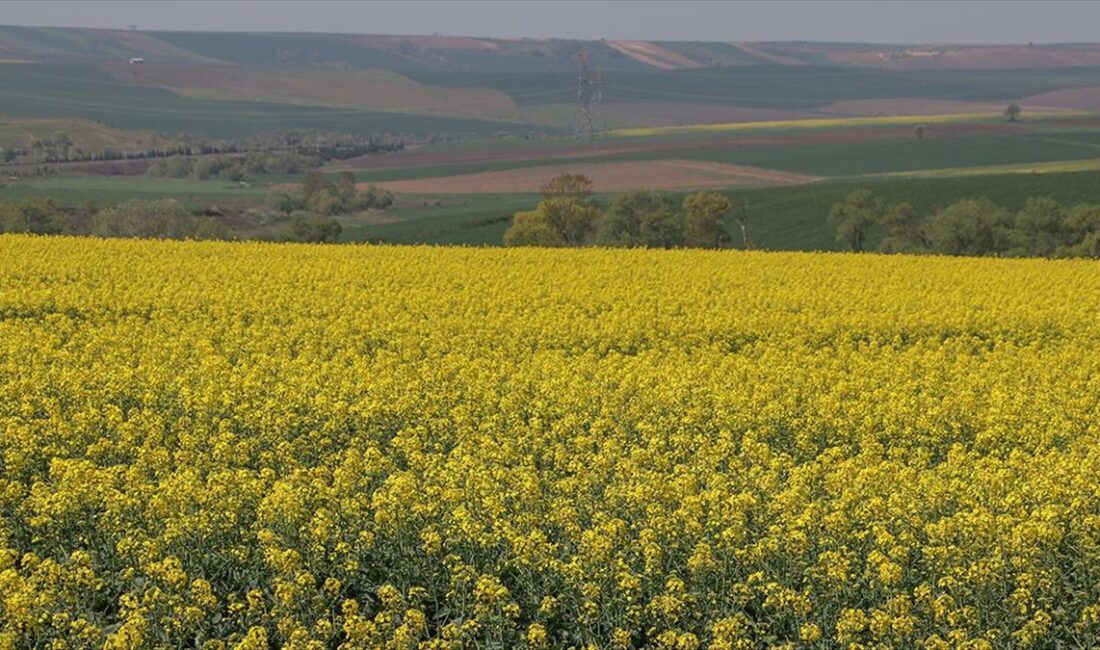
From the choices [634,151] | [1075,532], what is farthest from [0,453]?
[634,151]

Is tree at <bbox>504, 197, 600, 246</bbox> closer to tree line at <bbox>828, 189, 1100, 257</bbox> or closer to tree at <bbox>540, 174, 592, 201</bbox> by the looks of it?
tree line at <bbox>828, 189, 1100, 257</bbox>

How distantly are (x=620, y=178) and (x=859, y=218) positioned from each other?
245 feet

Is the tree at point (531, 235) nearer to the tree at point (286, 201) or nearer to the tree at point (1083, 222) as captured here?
the tree at point (1083, 222)

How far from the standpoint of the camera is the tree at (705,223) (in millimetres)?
73938

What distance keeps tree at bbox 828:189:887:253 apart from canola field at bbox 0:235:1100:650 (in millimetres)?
44665

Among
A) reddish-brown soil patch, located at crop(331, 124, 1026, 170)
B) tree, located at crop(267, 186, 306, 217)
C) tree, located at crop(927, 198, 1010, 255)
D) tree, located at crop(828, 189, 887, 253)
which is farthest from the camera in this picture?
reddish-brown soil patch, located at crop(331, 124, 1026, 170)

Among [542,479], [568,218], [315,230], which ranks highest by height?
[542,479]

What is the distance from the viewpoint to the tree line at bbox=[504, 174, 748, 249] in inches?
2785

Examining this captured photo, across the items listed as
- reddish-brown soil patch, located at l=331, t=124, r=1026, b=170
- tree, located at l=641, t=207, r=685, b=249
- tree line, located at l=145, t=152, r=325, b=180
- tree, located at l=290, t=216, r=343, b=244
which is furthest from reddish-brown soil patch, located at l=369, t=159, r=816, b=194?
tree, located at l=290, t=216, r=343, b=244

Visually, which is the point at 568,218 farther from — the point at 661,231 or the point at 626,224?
the point at 661,231

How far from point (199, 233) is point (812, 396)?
167 ft

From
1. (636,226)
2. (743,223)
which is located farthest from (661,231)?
(743,223)

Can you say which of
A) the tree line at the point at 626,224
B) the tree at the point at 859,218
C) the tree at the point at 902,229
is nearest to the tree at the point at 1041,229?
the tree at the point at 902,229

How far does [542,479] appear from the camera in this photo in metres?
14.7
